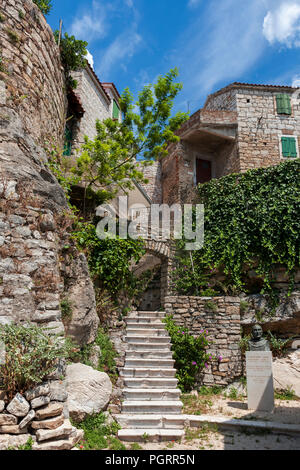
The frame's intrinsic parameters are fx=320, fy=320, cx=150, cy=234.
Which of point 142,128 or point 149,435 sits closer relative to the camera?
point 149,435

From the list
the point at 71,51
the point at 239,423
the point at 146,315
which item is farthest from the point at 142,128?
the point at 239,423

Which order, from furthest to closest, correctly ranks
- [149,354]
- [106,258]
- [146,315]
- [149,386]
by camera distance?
[146,315] → [106,258] → [149,354] → [149,386]

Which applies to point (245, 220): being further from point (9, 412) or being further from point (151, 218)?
point (9, 412)

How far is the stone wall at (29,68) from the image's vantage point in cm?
631

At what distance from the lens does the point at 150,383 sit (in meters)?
6.82

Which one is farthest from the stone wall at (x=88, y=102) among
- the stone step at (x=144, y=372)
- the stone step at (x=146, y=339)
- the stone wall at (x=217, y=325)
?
the stone step at (x=144, y=372)

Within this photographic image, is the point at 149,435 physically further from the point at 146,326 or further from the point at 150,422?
the point at 146,326

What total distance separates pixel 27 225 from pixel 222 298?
5.70m

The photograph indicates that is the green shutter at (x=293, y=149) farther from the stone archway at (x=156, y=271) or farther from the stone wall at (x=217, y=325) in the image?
the stone wall at (x=217, y=325)

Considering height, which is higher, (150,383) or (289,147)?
(289,147)

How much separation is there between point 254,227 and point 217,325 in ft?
10.3

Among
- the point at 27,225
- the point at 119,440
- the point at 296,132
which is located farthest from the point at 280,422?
the point at 296,132

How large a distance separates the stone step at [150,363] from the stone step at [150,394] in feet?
2.72

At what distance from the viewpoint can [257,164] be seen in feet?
47.6
